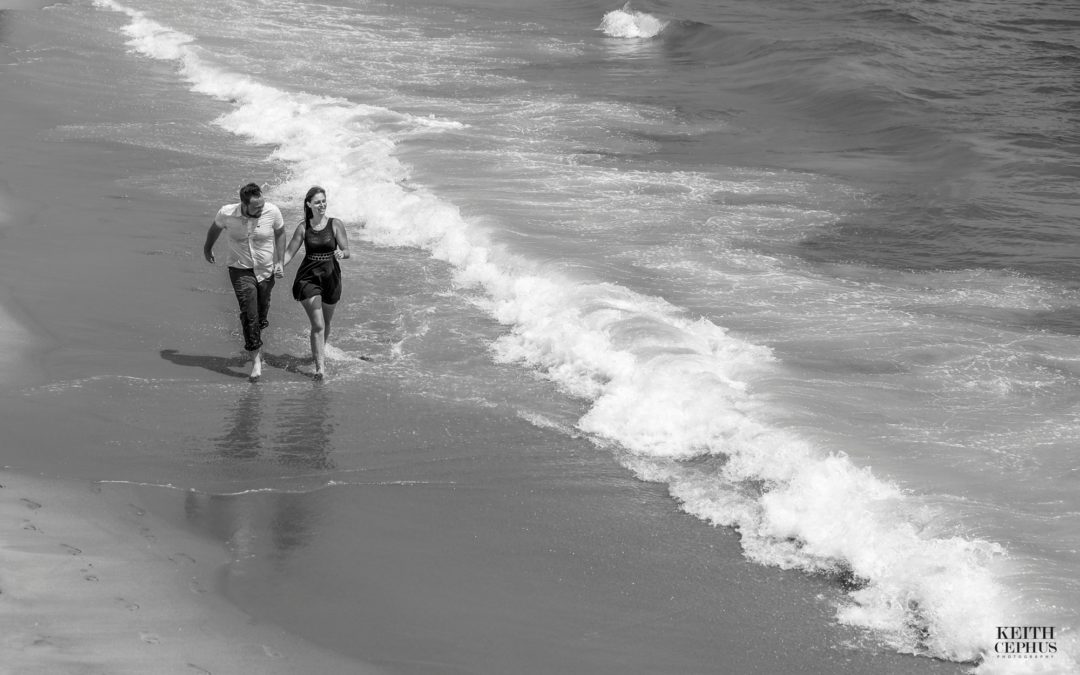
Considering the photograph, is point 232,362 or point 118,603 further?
point 232,362

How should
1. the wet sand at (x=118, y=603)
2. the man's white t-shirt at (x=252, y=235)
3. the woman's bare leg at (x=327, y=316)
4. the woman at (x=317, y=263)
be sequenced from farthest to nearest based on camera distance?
the woman's bare leg at (x=327, y=316)
the woman at (x=317, y=263)
the man's white t-shirt at (x=252, y=235)
the wet sand at (x=118, y=603)

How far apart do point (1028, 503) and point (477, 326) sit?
520 cm

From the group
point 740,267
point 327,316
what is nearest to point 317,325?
point 327,316

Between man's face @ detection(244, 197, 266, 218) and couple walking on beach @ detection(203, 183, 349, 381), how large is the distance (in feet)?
0.20

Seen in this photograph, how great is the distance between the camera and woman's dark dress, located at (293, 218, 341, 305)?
9594 mm

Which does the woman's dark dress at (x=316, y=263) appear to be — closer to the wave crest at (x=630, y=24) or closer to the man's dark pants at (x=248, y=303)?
the man's dark pants at (x=248, y=303)

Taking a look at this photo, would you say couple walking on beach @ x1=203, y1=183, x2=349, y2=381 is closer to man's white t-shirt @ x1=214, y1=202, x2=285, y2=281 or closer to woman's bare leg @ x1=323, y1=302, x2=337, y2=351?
man's white t-shirt @ x1=214, y1=202, x2=285, y2=281

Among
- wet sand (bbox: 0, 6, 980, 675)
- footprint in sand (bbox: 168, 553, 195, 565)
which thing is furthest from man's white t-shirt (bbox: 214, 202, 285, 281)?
footprint in sand (bbox: 168, 553, 195, 565)

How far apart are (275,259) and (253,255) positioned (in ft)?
0.62

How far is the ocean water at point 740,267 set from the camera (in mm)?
7734

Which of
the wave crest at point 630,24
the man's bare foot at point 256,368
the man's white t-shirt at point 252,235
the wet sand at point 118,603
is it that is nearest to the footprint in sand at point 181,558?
the wet sand at point 118,603

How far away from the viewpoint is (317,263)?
966cm

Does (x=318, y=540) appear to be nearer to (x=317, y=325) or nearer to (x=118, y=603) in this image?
(x=118, y=603)

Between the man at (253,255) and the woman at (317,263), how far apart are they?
165 millimetres
